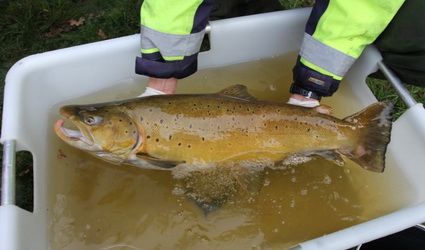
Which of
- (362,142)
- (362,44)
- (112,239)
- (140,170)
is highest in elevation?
(362,44)

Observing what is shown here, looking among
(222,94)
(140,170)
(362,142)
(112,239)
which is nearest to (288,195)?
(362,142)

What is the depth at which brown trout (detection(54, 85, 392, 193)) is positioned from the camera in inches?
67.5

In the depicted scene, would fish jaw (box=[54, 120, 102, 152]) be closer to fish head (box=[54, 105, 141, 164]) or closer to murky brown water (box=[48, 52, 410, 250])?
Answer: fish head (box=[54, 105, 141, 164])

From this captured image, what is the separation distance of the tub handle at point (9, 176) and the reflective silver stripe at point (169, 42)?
790mm

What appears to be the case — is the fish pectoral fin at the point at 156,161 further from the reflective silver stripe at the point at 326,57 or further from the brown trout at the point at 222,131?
the reflective silver stripe at the point at 326,57

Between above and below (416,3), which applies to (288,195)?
below

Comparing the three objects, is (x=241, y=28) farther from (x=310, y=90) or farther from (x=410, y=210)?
(x=410, y=210)

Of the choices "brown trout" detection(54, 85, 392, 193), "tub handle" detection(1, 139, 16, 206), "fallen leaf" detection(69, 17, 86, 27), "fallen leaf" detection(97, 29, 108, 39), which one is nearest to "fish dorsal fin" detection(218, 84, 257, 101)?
"brown trout" detection(54, 85, 392, 193)

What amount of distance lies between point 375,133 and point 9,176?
1.65 meters

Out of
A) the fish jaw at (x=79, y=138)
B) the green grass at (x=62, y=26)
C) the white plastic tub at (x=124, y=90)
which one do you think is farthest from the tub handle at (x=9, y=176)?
the green grass at (x=62, y=26)

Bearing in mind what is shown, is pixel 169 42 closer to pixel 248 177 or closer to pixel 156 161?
pixel 156 161

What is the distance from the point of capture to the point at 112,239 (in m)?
1.86

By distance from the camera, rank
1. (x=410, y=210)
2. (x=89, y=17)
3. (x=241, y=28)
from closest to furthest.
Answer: (x=410, y=210) → (x=241, y=28) → (x=89, y=17)

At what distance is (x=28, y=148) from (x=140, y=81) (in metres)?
0.78
